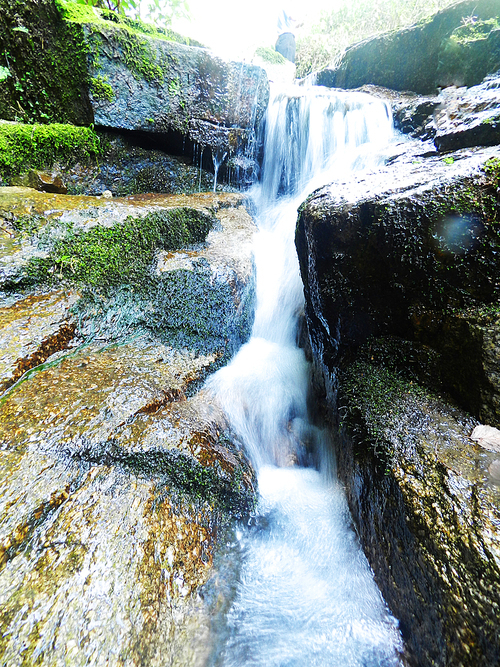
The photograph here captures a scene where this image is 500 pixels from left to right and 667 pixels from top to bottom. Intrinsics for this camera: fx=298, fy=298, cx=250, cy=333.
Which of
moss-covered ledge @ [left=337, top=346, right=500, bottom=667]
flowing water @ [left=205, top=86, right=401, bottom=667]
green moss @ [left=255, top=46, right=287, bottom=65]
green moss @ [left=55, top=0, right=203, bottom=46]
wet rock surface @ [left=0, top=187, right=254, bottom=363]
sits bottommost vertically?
flowing water @ [left=205, top=86, right=401, bottom=667]

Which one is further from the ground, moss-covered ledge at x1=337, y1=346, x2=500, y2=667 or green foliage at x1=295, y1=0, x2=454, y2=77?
green foliage at x1=295, y1=0, x2=454, y2=77

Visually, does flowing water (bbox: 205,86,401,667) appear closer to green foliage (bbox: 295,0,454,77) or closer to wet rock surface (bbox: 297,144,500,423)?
wet rock surface (bbox: 297,144,500,423)

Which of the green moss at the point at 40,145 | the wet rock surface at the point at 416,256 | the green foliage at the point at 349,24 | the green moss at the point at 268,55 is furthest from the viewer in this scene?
the green moss at the point at 268,55

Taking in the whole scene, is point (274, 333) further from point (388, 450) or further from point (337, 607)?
point (337, 607)

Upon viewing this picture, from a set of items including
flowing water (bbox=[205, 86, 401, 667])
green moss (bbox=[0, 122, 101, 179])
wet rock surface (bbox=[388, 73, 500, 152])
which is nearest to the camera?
flowing water (bbox=[205, 86, 401, 667])

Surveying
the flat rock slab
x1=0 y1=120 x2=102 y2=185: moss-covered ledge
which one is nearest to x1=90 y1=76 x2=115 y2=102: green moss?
x1=0 y1=120 x2=102 y2=185: moss-covered ledge

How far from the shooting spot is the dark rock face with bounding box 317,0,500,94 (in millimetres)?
5414

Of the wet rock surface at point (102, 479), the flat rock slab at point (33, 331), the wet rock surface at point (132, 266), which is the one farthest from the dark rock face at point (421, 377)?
the flat rock slab at point (33, 331)

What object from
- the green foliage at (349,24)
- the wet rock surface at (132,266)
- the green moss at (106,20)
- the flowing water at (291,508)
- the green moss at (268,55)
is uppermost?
the green foliage at (349,24)

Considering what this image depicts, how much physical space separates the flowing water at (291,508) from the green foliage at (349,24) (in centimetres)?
837

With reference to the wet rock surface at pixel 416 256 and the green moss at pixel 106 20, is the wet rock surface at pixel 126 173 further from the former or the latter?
the wet rock surface at pixel 416 256

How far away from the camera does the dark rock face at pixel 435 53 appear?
17.8 ft

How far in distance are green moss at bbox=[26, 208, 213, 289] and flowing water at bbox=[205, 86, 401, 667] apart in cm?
144

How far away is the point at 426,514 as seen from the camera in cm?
157
